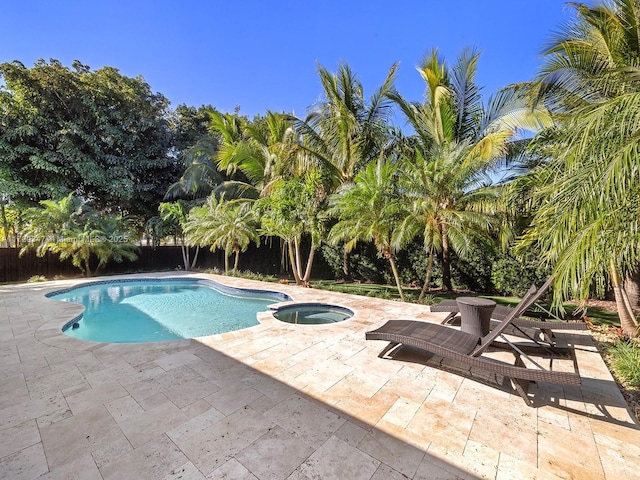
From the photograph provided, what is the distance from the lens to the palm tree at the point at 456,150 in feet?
24.7

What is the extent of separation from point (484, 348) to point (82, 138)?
21962 mm

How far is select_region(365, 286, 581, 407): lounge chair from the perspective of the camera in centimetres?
284

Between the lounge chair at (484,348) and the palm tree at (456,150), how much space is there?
149 inches

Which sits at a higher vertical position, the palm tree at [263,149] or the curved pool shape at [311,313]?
the palm tree at [263,149]

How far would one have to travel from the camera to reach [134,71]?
1830 cm

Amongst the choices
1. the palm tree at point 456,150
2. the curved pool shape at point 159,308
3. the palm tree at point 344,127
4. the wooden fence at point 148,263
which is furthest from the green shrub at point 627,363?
the wooden fence at point 148,263

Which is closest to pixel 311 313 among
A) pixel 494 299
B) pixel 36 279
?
pixel 494 299

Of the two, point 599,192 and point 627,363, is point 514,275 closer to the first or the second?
point 627,363

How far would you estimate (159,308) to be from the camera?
31.1ft

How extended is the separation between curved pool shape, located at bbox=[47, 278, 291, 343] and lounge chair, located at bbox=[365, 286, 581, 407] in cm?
466

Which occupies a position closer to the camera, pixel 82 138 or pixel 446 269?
pixel 446 269

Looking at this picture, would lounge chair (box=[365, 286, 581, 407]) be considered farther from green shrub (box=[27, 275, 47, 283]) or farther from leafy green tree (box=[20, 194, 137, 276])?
green shrub (box=[27, 275, 47, 283])

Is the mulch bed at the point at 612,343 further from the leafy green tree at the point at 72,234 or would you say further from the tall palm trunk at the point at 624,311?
the leafy green tree at the point at 72,234

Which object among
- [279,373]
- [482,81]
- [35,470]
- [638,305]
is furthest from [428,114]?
[35,470]
